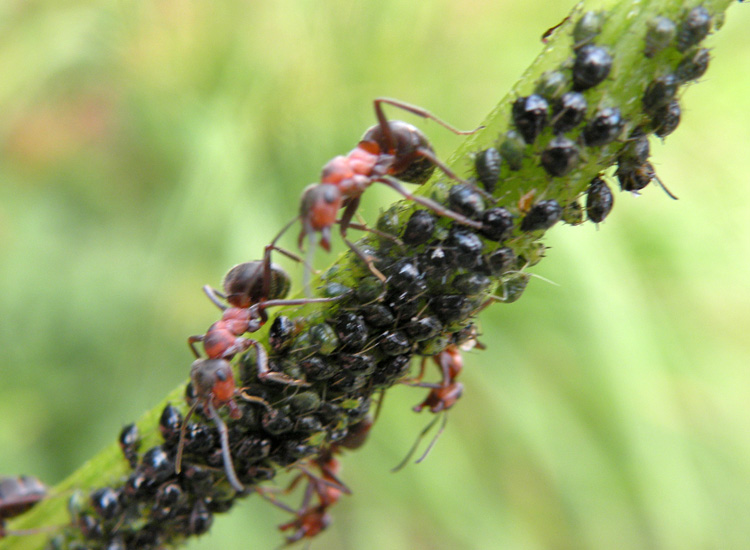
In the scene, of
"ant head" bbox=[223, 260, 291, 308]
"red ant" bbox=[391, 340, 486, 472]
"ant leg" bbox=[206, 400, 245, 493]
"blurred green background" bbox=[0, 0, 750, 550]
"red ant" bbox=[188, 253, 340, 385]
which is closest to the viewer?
"ant leg" bbox=[206, 400, 245, 493]

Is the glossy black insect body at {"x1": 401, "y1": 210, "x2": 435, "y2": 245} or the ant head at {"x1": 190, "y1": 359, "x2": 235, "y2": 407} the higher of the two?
the ant head at {"x1": 190, "y1": 359, "x2": 235, "y2": 407}

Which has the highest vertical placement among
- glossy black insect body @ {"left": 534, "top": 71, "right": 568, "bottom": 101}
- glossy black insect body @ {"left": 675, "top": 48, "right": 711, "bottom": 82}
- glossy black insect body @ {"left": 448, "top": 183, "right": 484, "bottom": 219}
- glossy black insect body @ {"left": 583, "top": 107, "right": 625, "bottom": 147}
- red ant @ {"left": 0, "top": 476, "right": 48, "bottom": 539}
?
red ant @ {"left": 0, "top": 476, "right": 48, "bottom": 539}

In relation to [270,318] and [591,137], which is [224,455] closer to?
[270,318]

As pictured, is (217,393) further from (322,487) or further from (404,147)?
(322,487)

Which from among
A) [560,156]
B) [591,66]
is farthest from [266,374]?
[591,66]

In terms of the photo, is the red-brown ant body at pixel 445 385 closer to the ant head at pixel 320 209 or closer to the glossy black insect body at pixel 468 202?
the ant head at pixel 320 209

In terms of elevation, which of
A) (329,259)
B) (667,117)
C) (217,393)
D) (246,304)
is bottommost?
(667,117)

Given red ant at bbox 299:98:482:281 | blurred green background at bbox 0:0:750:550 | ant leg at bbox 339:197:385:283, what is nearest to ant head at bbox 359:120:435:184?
red ant at bbox 299:98:482:281

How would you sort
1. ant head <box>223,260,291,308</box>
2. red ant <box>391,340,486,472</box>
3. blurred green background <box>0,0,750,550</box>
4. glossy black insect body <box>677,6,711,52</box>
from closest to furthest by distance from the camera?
1. glossy black insect body <box>677,6,711,52</box>
2. ant head <box>223,260,291,308</box>
3. red ant <box>391,340,486,472</box>
4. blurred green background <box>0,0,750,550</box>

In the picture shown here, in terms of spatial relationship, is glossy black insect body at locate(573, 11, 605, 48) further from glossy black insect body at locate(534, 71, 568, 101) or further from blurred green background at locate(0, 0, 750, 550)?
blurred green background at locate(0, 0, 750, 550)
